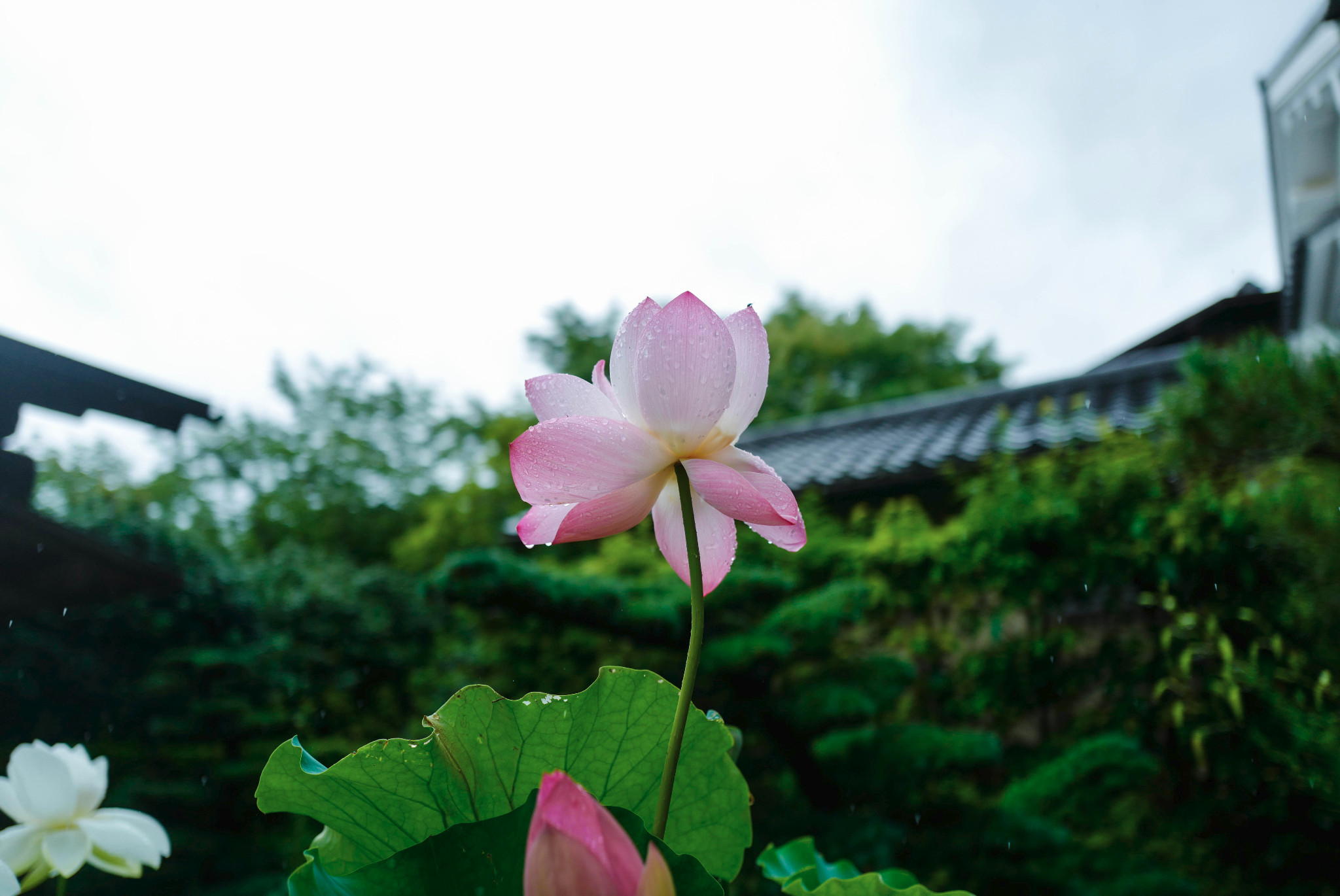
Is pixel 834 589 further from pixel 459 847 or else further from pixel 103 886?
pixel 103 886

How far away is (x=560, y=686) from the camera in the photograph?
11.4ft

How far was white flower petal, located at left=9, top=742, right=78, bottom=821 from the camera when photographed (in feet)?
1.85

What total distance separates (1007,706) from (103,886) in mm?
3996

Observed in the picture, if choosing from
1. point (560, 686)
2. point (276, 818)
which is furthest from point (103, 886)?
point (560, 686)

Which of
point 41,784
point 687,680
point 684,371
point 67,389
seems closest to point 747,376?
point 684,371

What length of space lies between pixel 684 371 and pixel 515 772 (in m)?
0.21

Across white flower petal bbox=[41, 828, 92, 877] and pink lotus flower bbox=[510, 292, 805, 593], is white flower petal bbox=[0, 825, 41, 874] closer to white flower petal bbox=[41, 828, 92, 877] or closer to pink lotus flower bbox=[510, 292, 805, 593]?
white flower petal bbox=[41, 828, 92, 877]

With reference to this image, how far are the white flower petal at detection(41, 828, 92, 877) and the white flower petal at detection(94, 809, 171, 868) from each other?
0.03 metres

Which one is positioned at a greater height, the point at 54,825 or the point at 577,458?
the point at 577,458

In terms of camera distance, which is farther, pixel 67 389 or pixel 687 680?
pixel 67 389

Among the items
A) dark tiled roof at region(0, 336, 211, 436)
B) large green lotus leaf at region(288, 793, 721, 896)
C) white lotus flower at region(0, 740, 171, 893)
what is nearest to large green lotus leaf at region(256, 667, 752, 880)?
large green lotus leaf at region(288, 793, 721, 896)

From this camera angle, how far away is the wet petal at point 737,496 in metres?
0.34

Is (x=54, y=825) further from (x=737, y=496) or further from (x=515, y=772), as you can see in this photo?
(x=737, y=496)

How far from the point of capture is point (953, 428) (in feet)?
17.0
